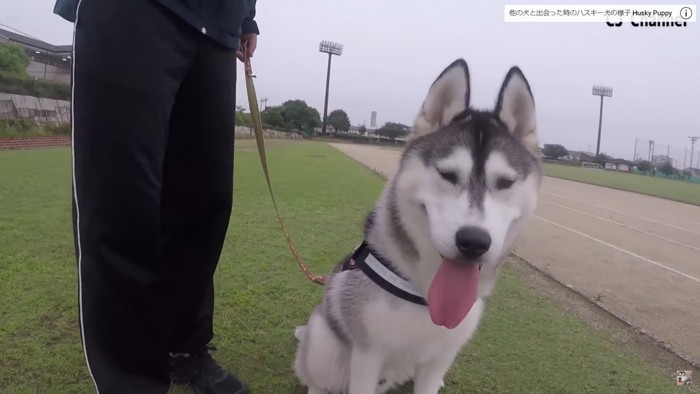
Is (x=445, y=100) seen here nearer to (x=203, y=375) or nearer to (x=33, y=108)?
(x=203, y=375)

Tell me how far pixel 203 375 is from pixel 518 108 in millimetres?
1777

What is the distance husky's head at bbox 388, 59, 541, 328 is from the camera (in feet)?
5.23

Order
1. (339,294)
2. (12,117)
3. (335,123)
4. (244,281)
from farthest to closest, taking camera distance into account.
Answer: (335,123) < (12,117) < (244,281) < (339,294)

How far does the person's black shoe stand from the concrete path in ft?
3.94

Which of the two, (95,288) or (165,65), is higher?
(165,65)

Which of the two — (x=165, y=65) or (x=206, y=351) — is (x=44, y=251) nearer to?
(x=206, y=351)

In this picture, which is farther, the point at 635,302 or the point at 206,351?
the point at 635,302

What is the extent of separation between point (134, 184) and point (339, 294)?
0.95 m

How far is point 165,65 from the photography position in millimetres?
1568

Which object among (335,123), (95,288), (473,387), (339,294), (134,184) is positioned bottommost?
(473,387)

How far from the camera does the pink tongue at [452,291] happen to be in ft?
5.49

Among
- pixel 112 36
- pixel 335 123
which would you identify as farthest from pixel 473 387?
pixel 335 123

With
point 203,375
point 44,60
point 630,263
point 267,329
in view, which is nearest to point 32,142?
point 267,329

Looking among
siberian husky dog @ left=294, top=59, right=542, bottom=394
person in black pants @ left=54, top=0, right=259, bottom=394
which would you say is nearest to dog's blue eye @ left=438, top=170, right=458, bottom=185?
siberian husky dog @ left=294, top=59, right=542, bottom=394
